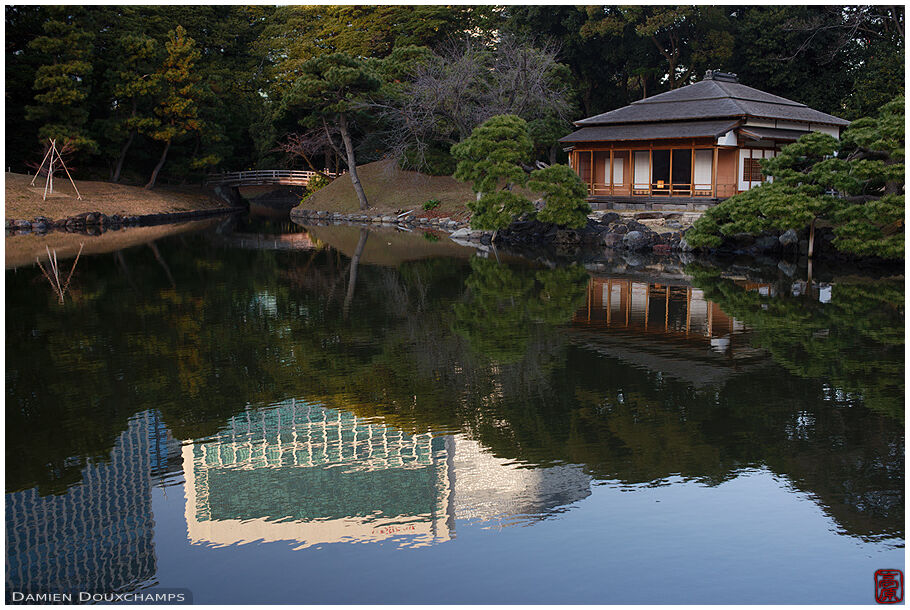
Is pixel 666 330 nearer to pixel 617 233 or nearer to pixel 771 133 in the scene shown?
pixel 617 233

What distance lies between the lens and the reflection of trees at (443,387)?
23.1 ft

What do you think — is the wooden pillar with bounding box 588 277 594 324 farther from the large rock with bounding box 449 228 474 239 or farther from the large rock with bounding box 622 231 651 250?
the large rock with bounding box 449 228 474 239

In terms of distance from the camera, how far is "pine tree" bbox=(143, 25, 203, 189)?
38.8 meters

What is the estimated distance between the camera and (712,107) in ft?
87.6

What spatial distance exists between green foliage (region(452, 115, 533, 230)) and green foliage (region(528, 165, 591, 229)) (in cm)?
81

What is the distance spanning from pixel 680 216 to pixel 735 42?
16.3 meters

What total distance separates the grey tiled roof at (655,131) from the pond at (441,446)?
41.5 ft

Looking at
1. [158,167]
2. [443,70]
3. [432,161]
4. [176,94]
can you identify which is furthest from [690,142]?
[158,167]

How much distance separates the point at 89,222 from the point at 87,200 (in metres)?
2.11

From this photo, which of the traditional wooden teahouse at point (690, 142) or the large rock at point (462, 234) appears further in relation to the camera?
the large rock at point (462, 234)

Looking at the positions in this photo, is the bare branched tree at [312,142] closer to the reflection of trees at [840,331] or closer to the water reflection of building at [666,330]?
the water reflection of building at [666,330]

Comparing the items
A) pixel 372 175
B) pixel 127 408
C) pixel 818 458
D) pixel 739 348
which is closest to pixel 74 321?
pixel 127 408

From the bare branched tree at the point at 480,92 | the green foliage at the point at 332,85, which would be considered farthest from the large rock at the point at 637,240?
the green foliage at the point at 332,85

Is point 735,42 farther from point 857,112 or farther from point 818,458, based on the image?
point 818,458
